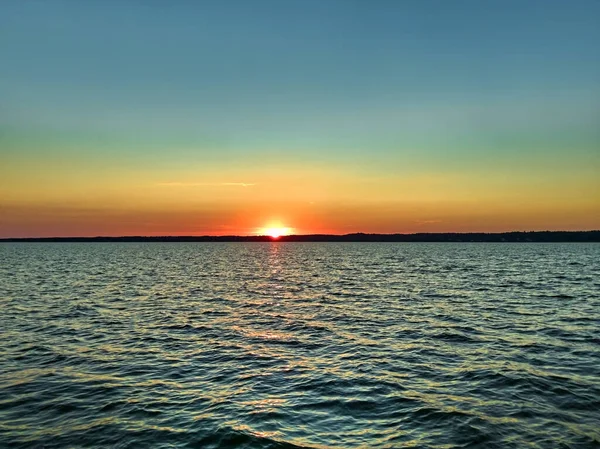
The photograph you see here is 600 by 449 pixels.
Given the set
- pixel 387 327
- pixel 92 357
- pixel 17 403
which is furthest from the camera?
pixel 387 327

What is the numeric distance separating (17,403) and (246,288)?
39.7m

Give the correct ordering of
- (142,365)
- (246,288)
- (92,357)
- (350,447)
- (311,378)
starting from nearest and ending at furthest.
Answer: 1. (350,447)
2. (311,378)
3. (142,365)
4. (92,357)
5. (246,288)

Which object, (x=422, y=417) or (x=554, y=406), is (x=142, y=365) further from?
(x=554, y=406)

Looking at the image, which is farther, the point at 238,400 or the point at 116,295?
the point at 116,295

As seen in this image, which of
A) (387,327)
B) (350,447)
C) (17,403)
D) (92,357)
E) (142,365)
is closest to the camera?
(350,447)

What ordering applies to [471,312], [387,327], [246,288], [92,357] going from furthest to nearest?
[246,288]
[471,312]
[387,327]
[92,357]

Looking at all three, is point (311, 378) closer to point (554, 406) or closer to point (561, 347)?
point (554, 406)

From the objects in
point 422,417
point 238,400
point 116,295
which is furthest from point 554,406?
point 116,295

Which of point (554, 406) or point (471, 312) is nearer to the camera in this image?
point (554, 406)

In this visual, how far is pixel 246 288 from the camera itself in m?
55.9

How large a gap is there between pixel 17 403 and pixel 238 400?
27.7 feet

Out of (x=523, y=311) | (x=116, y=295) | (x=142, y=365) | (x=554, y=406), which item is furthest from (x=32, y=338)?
(x=523, y=311)

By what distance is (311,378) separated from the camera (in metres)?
19.4

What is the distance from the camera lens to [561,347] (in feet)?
79.7
